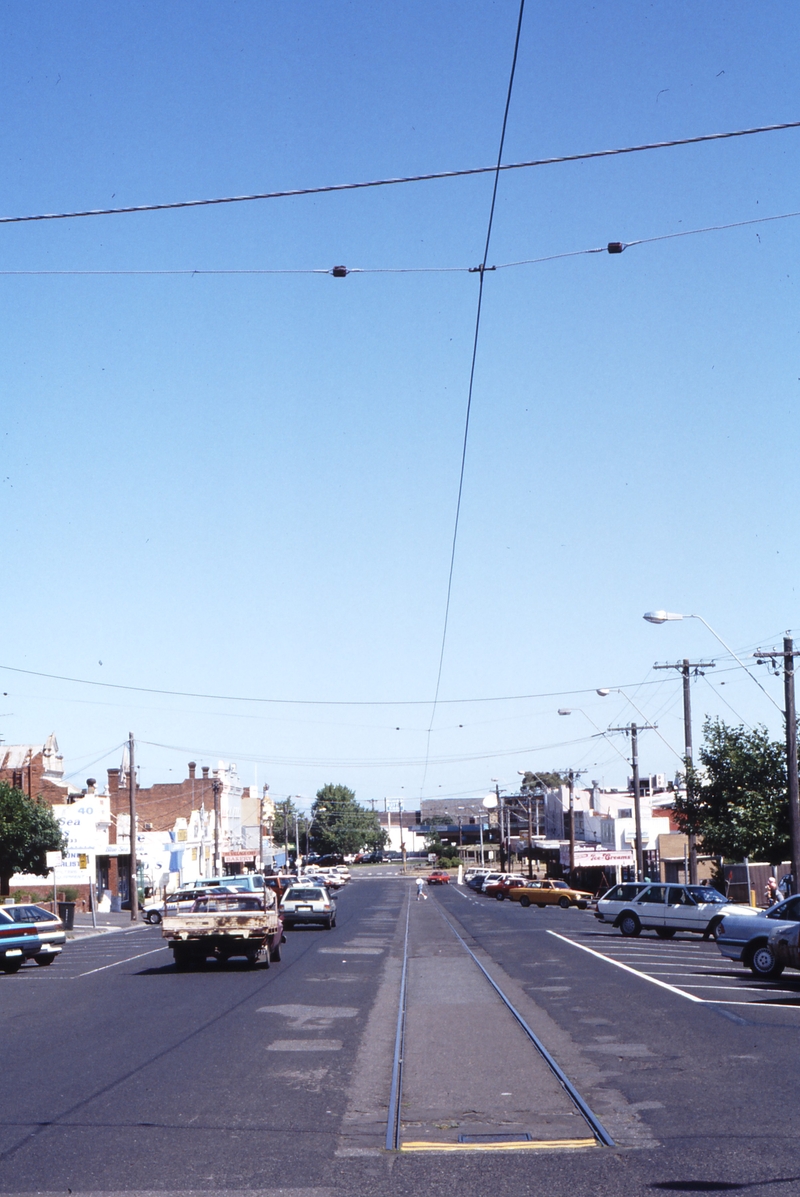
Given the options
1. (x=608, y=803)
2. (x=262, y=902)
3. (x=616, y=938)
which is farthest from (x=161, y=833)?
(x=262, y=902)

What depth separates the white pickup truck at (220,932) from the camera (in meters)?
25.9

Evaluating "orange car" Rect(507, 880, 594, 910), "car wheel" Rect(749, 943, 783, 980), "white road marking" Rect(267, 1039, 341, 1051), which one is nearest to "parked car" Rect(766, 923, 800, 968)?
"car wheel" Rect(749, 943, 783, 980)

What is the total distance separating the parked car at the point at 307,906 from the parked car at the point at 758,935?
68.4 ft

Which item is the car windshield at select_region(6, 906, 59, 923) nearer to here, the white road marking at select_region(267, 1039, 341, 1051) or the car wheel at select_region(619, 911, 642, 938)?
the car wheel at select_region(619, 911, 642, 938)

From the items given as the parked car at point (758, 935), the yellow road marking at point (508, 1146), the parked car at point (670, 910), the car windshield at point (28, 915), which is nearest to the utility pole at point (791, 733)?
the parked car at point (670, 910)

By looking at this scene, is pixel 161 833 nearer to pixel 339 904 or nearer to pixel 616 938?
pixel 339 904

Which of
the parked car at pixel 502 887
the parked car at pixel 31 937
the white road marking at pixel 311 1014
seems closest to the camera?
the white road marking at pixel 311 1014

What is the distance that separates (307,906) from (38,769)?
31073mm

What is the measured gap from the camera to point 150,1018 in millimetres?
17812

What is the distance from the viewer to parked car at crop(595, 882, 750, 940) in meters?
38.4

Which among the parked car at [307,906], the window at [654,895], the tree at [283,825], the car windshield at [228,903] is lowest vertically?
the tree at [283,825]

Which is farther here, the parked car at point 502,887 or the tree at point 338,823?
the tree at point 338,823

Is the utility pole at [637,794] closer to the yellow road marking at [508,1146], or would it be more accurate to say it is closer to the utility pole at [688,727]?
the utility pole at [688,727]

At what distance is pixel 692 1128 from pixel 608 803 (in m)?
97.8
